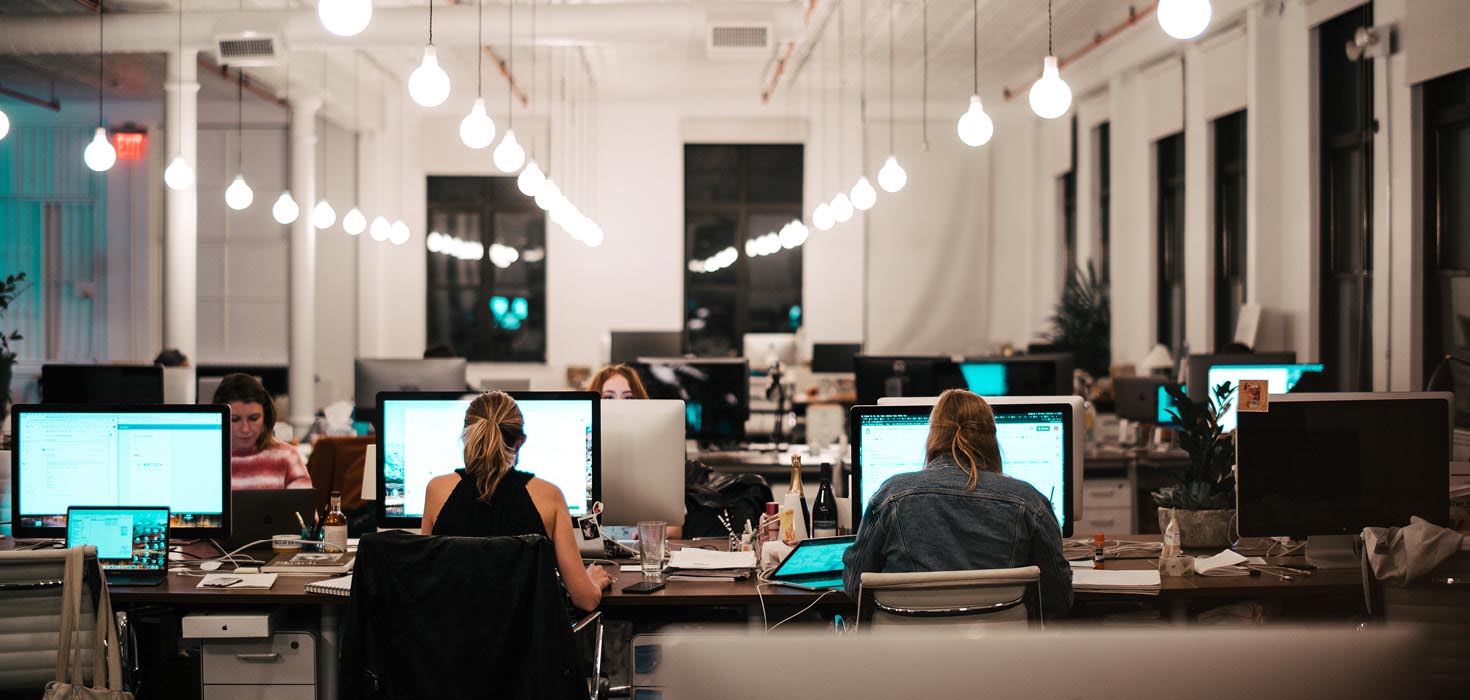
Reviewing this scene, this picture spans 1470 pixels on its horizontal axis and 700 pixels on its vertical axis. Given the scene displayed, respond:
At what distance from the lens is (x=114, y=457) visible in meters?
3.48

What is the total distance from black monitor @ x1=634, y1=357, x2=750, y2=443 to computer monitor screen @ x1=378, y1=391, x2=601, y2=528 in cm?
233

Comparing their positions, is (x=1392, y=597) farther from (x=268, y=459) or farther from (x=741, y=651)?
(x=268, y=459)

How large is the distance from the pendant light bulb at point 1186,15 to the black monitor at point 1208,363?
2.71 m

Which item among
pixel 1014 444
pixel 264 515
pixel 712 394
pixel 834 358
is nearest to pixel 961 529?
pixel 1014 444

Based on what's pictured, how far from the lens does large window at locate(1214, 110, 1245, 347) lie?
9070 mm

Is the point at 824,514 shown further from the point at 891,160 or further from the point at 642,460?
the point at 891,160

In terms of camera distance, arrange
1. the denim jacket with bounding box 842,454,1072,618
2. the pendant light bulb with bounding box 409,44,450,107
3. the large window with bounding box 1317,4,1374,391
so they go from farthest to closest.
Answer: the large window with bounding box 1317,4,1374,391 → the pendant light bulb with bounding box 409,44,450,107 → the denim jacket with bounding box 842,454,1072,618

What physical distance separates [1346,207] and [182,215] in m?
8.42

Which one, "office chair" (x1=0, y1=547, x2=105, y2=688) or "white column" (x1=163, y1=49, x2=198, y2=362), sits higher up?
"white column" (x1=163, y1=49, x2=198, y2=362)

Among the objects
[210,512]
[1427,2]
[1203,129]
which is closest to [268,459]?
[210,512]

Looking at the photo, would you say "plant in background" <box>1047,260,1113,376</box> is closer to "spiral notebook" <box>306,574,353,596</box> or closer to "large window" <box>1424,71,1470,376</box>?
"large window" <box>1424,71,1470,376</box>

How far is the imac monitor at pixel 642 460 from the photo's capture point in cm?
375

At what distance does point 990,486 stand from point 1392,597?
1.04 m

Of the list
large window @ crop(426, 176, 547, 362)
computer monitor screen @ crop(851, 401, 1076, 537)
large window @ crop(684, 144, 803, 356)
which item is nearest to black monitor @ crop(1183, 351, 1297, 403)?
computer monitor screen @ crop(851, 401, 1076, 537)
